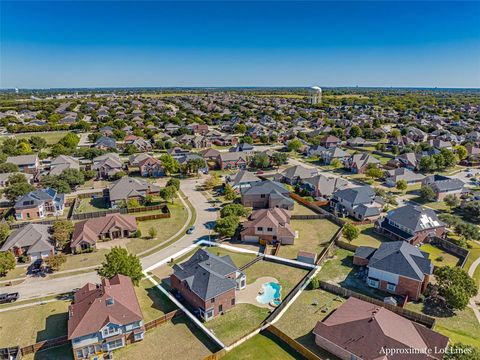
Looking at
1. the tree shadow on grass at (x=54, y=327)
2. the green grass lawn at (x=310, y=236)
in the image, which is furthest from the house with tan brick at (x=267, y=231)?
the tree shadow on grass at (x=54, y=327)

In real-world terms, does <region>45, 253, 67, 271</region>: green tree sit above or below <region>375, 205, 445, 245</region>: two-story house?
below

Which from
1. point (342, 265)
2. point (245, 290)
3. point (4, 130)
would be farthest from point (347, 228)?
point (4, 130)

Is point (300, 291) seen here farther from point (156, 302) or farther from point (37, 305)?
point (37, 305)

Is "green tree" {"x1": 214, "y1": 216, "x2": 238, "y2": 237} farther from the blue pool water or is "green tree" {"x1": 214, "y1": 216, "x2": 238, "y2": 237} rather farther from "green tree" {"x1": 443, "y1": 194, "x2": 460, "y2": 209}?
"green tree" {"x1": 443, "y1": 194, "x2": 460, "y2": 209}

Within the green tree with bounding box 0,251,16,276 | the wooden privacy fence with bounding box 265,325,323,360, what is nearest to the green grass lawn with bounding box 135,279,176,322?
the wooden privacy fence with bounding box 265,325,323,360

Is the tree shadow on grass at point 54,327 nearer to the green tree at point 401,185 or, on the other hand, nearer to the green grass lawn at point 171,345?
the green grass lawn at point 171,345

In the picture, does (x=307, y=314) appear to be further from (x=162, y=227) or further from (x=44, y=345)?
(x=162, y=227)
